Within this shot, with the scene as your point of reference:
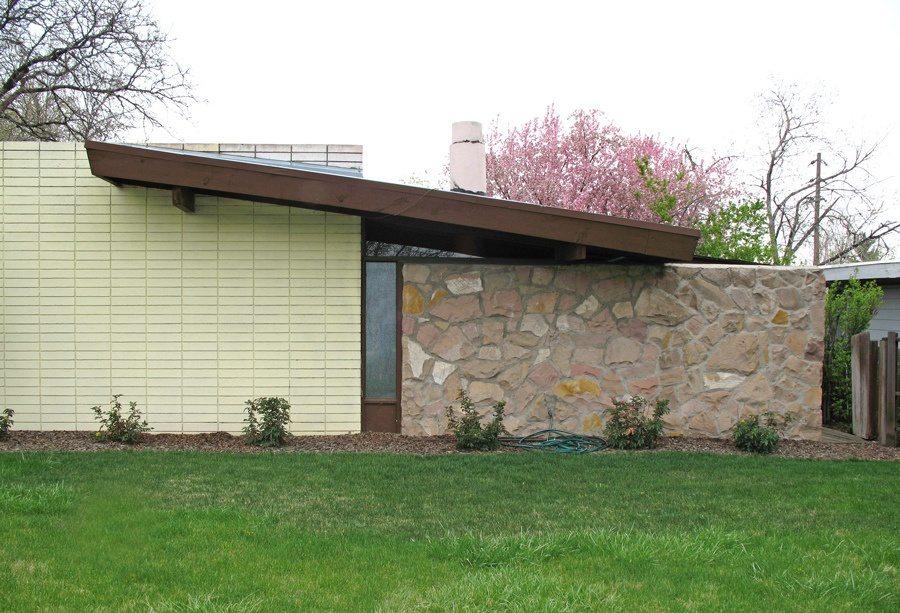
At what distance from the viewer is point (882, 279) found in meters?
16.7

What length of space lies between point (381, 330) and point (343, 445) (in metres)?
1.47

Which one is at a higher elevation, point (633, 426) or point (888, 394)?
point (888, 394)

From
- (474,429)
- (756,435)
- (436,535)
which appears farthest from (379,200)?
(756,435)

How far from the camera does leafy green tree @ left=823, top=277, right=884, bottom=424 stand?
1248 centimetres

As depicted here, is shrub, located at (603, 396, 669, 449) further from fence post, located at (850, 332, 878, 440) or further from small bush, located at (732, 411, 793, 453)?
fence post, located at (850, 332, 878, 440)

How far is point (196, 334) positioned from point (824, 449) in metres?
7.32

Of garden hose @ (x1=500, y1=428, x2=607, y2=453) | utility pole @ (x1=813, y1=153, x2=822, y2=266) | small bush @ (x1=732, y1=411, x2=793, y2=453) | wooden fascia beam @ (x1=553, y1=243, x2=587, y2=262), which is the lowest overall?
garden hose @ (x1=500, y1=428, x2=607, y2=453)

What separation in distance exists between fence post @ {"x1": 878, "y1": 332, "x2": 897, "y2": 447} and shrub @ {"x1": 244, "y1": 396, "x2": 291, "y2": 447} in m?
7.28

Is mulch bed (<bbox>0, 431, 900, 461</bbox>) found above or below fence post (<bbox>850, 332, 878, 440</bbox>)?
below

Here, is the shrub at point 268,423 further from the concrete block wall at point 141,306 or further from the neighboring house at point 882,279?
the neighboring house at point 882,279

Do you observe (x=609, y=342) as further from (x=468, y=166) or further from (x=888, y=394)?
(x=888, y=394)

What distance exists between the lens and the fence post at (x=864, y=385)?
1145 centimetres

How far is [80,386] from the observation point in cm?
1025

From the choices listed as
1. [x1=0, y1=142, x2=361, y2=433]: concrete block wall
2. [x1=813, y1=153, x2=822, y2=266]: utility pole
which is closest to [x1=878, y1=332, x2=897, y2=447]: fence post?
[x1=0, y1=142, x2=361, y2=433]: concrete block wall
